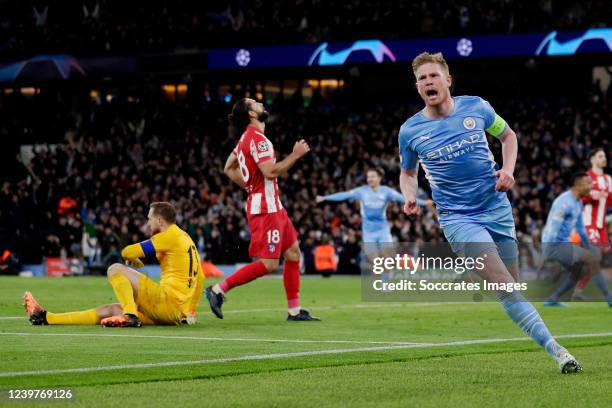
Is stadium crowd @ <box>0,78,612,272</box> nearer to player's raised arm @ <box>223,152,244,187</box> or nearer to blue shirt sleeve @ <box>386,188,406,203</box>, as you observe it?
blue shirt sleeve @ <box>386,188,406,203</box>

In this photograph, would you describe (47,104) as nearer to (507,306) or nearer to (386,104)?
(386,104)

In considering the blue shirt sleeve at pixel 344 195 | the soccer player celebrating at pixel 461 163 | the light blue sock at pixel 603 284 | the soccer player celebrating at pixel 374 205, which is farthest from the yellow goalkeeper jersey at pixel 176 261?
the soccer player celebrating at pixel 374 205

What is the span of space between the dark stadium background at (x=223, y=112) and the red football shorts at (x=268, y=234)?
60.1ft

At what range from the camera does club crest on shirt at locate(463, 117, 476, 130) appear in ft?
29.1

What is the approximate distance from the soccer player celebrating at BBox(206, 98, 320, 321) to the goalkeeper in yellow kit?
0.88 meters

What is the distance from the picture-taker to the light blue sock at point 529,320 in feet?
27.2

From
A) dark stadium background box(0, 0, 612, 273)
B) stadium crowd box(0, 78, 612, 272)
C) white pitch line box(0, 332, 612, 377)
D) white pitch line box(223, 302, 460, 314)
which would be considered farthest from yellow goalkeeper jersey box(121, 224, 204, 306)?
dark stadium background box(0, 0, 612, 273)

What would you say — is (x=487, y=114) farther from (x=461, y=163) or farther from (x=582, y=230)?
(x=582, y=230)

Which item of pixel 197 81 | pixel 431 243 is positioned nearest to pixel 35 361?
pixel 431 243

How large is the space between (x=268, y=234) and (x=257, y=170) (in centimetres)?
75

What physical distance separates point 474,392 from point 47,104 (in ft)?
138

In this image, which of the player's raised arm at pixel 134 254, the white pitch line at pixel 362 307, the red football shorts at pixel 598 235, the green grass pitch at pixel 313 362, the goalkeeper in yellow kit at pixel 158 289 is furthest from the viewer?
the red football shorts at pixel 598 235

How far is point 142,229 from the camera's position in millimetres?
35906

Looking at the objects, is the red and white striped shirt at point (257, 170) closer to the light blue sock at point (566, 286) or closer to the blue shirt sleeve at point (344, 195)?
the light blue sock at point (566, 286)
